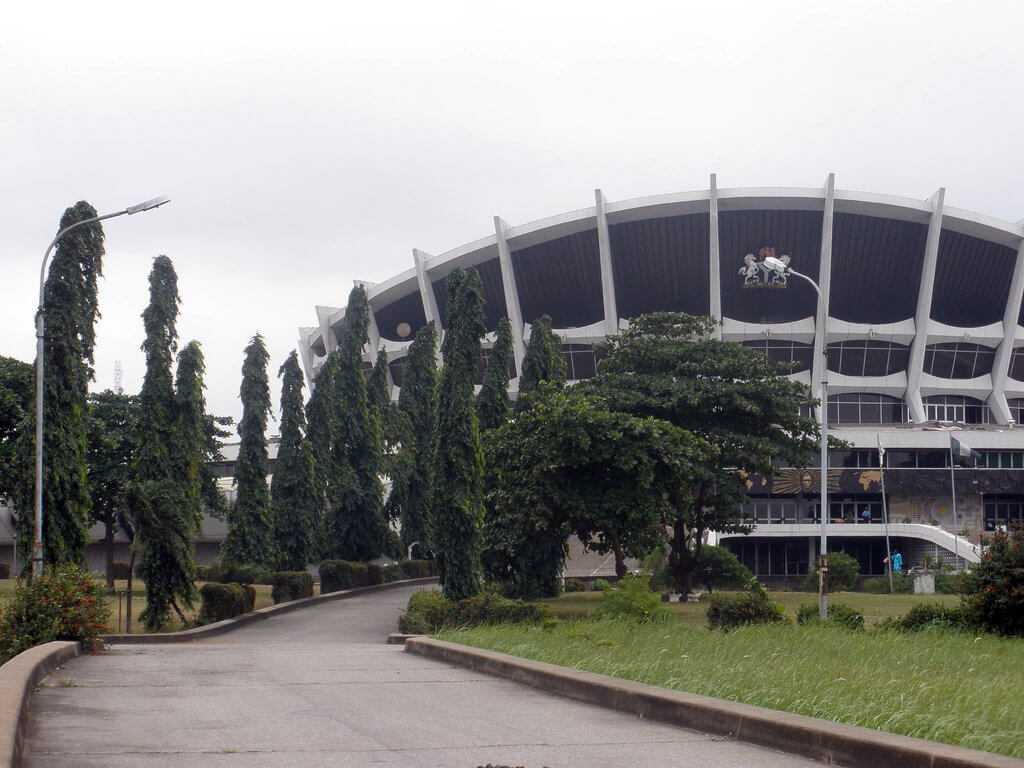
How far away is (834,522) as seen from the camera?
67312 millimetres

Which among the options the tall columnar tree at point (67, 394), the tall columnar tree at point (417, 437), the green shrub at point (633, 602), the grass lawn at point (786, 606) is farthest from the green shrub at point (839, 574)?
the tall columnar tree at point (67, 394)

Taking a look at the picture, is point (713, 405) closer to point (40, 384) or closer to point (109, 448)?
point (40, 384)

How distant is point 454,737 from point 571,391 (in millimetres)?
31430

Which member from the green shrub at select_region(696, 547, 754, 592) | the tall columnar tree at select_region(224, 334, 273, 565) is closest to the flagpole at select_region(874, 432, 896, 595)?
the green shrub at select_region(696, 547, 754, 592)

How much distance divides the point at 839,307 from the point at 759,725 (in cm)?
7274

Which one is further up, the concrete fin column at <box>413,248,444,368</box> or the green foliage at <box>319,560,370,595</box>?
the concrete fin column at <box>413,248,444,368</box>

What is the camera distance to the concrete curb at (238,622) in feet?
88.7

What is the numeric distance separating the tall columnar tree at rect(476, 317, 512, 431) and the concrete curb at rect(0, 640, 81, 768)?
1164 inches

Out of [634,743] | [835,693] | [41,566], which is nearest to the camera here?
[634,743]

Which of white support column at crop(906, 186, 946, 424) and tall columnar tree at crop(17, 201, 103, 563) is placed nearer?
tall columnar tree at crop(17, 201, 103, 563)

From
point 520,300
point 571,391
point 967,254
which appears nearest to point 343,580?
point 571,391

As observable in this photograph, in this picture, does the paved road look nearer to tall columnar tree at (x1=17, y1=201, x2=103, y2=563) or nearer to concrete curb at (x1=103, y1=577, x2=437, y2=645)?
concrete curb at (x1=103, y1=577, x2=437, y2=645)

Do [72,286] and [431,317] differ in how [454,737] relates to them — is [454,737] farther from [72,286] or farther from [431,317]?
[431,317]

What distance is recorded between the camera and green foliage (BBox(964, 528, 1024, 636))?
872 inches
